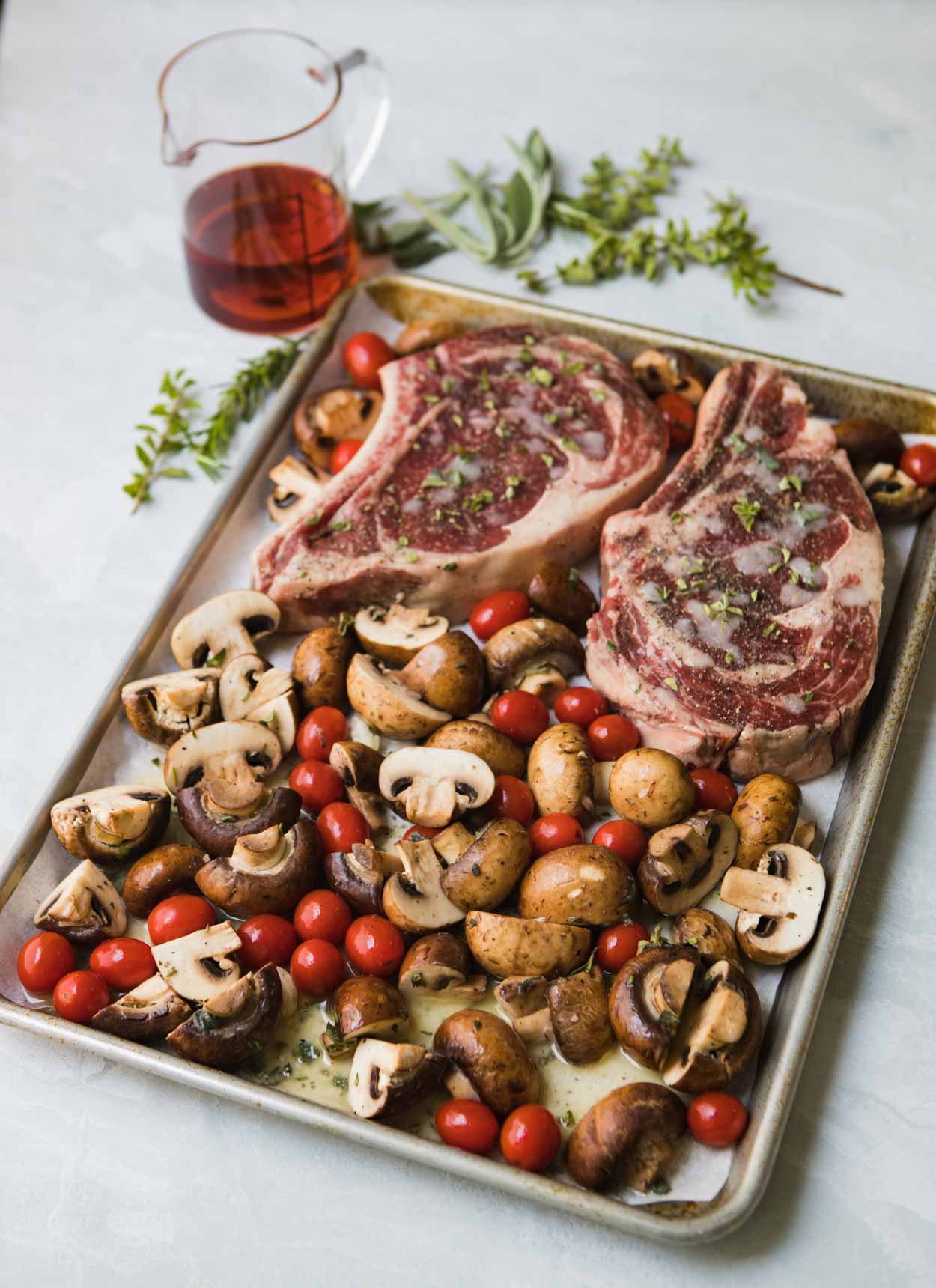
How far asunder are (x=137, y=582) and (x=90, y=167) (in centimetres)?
194

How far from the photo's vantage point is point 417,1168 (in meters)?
2.57

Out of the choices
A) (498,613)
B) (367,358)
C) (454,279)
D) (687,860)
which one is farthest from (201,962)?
(454,279)

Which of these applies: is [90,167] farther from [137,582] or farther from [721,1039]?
[721,1039]

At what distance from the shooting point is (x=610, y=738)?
10.1ft

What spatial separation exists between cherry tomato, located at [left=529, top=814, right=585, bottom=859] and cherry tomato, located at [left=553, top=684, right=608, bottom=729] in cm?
30

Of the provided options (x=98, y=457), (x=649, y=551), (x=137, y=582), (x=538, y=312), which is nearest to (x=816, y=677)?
(x=649, y=551)

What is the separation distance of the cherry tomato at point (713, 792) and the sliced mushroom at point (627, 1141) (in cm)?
73

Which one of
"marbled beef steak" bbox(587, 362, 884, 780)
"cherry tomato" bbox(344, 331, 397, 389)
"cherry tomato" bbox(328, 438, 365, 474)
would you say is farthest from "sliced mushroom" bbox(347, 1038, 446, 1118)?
"cherry tomato" bbox(344, 331, 397, 389)

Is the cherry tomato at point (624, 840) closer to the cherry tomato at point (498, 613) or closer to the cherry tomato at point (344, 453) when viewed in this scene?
the cherry tomato at point (498, 613)

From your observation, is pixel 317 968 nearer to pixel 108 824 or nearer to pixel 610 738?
pixel 108 824

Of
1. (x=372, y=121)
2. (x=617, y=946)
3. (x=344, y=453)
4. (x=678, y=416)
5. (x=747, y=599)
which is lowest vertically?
(x=617, y=946)

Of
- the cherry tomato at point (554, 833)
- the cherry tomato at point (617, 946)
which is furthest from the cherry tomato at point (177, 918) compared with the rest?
the cherry tomato at point (617, 946)

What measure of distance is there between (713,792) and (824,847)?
0.88 feet

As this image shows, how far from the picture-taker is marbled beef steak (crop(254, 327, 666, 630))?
11.0 ft
